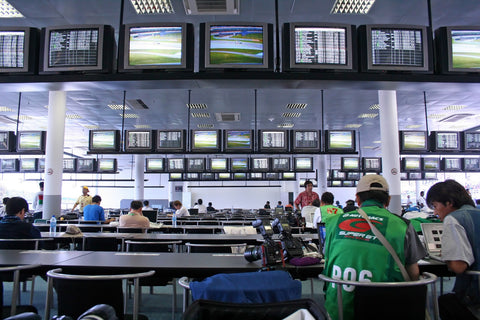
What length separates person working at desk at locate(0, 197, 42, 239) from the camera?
334 cm

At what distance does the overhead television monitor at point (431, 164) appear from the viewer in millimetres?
11867

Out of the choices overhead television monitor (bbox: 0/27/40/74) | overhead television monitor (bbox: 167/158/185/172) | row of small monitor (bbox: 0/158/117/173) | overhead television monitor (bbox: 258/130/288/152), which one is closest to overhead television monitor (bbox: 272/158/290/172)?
overhead television monitor (bbox: 167/158/185/172)

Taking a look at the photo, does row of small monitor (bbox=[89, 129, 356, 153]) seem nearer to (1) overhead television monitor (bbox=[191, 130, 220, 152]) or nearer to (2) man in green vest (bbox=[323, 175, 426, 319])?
(1) overhead television monitor (bbox=[191, 130, 220, 152])

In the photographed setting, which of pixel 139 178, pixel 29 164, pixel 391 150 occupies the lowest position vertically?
pixel 139 178

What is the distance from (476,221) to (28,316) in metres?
2.40

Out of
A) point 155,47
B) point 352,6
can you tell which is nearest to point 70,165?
point 155,47

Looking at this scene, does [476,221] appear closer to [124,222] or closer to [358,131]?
[124,222]

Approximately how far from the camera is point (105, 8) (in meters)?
4.92

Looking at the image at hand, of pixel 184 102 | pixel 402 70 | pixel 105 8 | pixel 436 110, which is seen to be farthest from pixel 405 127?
pixel 105 8

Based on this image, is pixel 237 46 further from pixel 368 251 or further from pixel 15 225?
pixel 15 225

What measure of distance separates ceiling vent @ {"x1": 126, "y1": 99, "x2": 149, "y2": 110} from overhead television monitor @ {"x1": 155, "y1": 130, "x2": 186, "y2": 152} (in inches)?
89.2

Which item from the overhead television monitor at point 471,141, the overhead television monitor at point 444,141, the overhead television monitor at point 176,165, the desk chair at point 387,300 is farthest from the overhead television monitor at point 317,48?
the overhead television monitor at point 176,165

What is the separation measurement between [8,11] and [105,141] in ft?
11.1

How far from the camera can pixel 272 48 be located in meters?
3.21
